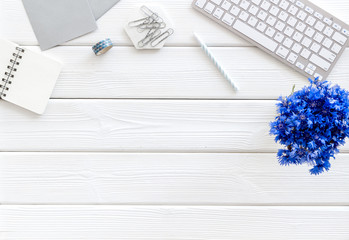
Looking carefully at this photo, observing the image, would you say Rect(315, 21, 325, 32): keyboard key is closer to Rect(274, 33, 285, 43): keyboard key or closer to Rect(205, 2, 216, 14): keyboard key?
Rect(274, 33, 285, 43): keyboard key

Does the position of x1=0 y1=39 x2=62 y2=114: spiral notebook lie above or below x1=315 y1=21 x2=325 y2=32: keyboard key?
below

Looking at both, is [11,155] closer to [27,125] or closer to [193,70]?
[27,125]

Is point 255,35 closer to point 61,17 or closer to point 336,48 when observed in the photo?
point 336,48

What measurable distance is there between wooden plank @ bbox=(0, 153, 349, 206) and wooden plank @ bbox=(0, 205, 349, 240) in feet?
0.07

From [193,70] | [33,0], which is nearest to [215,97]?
[193,70]

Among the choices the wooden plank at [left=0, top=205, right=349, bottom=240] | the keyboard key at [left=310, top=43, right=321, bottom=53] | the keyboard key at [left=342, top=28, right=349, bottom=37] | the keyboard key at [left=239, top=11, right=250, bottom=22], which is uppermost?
the keyboard key at [left=342, top=28, right=349, bottom=37]

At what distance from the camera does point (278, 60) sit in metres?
0.82

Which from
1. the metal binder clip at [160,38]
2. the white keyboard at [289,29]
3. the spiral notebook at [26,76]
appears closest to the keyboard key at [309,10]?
the white keyboard at [289,29]

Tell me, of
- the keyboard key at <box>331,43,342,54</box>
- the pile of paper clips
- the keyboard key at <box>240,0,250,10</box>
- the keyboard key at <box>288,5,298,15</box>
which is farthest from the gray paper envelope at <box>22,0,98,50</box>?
the keyboard key at <box>331,43,342,54</box>

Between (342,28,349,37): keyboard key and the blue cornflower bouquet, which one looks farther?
(342,28,349,37): keyboard key

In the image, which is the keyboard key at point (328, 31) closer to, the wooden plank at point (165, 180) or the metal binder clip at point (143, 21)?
the wooden plank at point (165, 180)

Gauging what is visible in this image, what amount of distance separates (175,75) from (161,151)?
0.61 feet

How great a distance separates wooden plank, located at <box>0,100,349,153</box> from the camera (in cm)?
83

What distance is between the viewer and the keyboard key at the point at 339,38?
0.81 metres
